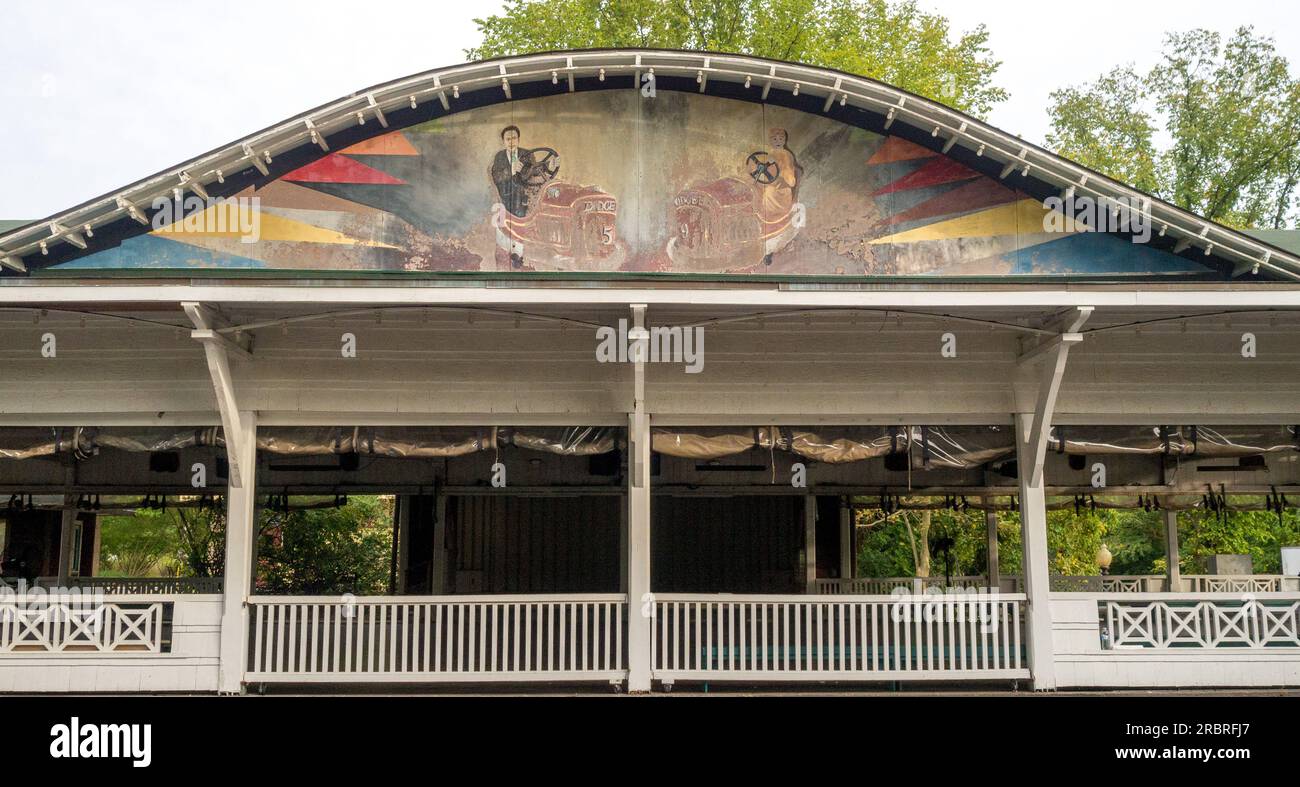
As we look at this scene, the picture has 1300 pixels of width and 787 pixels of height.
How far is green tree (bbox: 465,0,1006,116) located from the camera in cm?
3095

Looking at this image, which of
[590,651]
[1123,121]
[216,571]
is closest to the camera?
[590,651]

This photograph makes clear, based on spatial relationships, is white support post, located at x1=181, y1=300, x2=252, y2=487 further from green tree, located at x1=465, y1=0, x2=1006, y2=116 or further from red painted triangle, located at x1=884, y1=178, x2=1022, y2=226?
green tree, located at x1=465, y1=0, x2=1006, y2=116

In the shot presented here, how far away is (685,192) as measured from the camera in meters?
11.6

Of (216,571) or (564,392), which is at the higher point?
(564,392)

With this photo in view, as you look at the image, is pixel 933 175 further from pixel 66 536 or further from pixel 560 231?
pixel 66 536

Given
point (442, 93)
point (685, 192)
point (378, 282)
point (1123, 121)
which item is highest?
point (1123, 121)

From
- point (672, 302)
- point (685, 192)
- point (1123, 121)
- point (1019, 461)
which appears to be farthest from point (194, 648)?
point (1123, 121)

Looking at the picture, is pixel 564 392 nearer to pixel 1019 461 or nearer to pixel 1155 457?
pixel 1019 461

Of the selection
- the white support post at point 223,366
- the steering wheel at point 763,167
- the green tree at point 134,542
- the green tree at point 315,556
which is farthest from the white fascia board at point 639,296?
the green tree at point 134,542

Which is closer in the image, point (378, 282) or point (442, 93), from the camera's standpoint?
point (378, 282)

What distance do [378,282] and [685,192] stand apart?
11.2 feet

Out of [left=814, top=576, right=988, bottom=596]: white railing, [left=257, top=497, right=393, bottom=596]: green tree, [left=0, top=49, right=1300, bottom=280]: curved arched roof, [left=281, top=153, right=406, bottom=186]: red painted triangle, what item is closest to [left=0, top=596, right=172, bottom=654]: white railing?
[left=0, top=49, right=1300, bottom=280]: curved arched roof

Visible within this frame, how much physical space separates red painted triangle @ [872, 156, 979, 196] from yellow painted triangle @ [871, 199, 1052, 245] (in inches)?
17.3

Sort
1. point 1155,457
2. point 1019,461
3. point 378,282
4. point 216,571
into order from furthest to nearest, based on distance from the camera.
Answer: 1. point 216,571
2. point 1155,457
3. point 1019,461
4. point 378,282
